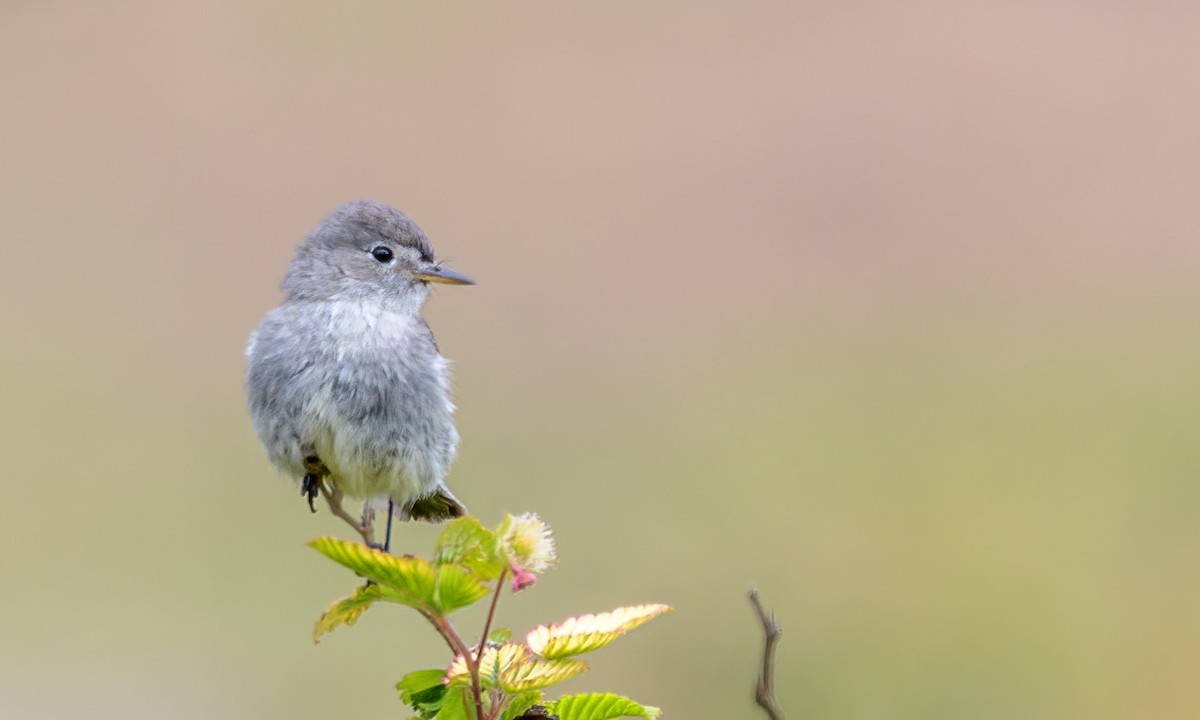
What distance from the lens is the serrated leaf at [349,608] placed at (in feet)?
5.29

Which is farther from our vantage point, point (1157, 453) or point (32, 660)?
point (1157, 453)

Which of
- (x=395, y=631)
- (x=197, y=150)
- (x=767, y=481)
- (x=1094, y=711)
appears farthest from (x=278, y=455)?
(x=197, y=150)

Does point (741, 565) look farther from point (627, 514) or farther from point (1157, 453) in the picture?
point (1157, 453)

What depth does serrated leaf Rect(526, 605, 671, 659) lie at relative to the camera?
1.63 meters

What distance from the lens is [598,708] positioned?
63.4 inches

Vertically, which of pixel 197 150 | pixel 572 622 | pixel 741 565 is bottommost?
pixel 572 622

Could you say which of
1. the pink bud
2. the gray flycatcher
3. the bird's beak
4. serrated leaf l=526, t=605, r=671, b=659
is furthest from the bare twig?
the bird's beak

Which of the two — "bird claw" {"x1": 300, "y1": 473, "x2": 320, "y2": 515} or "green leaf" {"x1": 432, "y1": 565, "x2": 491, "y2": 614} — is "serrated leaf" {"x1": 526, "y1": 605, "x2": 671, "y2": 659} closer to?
"green leaf" {"x1": 432, "y1": 565, "x2": 491, "y2": 614}

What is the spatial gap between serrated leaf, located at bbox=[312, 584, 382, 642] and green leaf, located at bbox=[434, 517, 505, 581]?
88mm

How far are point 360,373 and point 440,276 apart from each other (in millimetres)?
442

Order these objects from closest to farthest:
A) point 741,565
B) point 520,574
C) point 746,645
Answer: point 520,574 → point 746,645 → point 741,565

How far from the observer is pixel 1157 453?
7.42 meters

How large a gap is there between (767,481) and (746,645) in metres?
1.61

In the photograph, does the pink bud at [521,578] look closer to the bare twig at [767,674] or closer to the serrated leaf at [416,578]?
the serrated leaf at [416,578]
